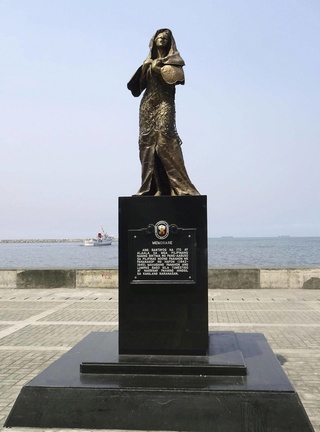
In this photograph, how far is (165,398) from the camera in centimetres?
Result: 469

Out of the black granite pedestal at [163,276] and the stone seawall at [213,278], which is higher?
the black granite pedestal at [163,276]

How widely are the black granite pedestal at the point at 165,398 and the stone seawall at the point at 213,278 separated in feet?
34.7

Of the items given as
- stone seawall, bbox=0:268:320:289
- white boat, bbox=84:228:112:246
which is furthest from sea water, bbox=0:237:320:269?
white boat, bbox=84:228:112:246

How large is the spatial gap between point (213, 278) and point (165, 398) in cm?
1133

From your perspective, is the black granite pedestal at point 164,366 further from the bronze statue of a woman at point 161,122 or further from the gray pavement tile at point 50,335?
the gray pavement tile at point 50,335

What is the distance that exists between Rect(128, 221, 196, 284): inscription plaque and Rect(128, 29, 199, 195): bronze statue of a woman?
62 centimetres

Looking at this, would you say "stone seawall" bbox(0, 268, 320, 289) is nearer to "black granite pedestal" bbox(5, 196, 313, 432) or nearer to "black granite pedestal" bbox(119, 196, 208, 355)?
"black granite pedestal" bbox(5, 196, 313, 432)

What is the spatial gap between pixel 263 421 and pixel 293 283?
1165cm

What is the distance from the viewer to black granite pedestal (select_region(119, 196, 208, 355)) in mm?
5551

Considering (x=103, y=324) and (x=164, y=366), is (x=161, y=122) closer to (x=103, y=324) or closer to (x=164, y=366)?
(x=164, y=366)

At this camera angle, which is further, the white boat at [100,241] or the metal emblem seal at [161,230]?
the white boat at [100,241]

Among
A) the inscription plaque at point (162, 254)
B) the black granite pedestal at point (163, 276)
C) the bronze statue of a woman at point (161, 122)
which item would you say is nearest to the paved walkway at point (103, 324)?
the black granite pedestal at point (163, 276)

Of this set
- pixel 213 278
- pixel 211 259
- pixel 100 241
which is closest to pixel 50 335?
pixel 213 278

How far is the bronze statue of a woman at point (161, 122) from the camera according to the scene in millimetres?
6074
